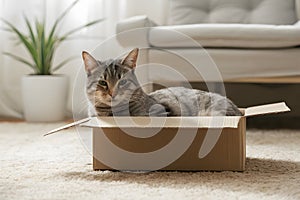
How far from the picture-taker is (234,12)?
10.1 feet

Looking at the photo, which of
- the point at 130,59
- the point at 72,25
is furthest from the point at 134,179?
the point at 72,25

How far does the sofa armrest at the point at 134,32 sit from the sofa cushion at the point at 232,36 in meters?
0.07

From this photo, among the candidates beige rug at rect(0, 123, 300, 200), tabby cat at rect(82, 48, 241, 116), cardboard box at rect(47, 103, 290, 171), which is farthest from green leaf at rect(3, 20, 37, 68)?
cardboard box at rect(47, 103, 290, 171)

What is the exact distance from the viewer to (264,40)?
2.38 meters

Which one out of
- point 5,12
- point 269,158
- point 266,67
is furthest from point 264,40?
point 5,12

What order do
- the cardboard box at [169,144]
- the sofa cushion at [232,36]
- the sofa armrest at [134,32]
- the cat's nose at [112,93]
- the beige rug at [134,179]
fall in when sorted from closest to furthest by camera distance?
the beige rug at [134,179], the cardboard box at [169,144], the cat's nose at [112,93], the sofa cushion at [232,36], the sofa armrest at [134,32]

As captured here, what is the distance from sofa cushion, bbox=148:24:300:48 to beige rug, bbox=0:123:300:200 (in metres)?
0.56

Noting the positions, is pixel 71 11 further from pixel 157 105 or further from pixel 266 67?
pixel 157 105

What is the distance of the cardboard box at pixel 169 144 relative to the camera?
4.91ft

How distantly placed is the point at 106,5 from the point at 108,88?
1677mm

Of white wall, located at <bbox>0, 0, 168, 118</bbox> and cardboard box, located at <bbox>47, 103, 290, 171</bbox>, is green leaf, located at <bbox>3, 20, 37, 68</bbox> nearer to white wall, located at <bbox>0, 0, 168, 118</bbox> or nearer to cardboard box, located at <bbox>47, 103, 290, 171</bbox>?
white wall, located at <bbox>0, 0, 168, 118</bbox>

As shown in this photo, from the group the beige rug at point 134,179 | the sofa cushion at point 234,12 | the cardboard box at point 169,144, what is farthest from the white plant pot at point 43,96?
the cardboard box at point 169,144

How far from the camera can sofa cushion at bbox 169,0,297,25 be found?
9.88ft

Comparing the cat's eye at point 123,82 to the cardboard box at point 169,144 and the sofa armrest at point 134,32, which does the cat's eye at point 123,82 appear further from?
the sofa armrest at point 134,32
